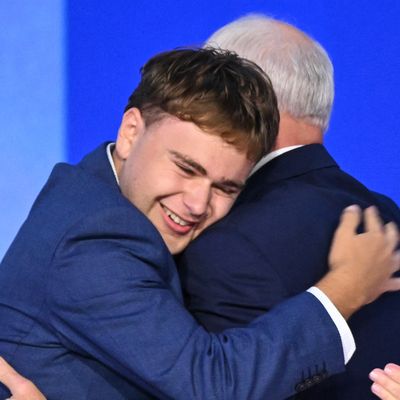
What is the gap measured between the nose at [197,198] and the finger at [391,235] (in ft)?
0.82

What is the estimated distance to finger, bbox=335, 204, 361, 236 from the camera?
1.33 metres

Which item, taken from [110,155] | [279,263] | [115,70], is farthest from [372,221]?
[115,70]

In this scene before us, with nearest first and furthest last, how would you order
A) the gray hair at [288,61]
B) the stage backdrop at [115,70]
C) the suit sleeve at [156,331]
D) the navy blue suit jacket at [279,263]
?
the suit sleeve at [156,331]
the navy blue suit jacket at [279,263]
the gray hair at [288,61]
the stage backdrop at [115,70]

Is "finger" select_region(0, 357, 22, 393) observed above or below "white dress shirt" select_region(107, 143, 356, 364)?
below

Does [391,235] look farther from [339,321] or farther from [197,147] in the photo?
[197,147]

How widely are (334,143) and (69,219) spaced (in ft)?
4.95

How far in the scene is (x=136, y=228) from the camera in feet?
4.12

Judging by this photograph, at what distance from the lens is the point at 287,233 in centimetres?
134

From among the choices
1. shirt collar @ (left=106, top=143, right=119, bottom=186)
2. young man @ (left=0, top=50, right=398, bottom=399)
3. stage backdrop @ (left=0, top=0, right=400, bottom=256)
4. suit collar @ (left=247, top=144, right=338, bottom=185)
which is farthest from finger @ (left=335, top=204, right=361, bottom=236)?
stage backdrop @ (left=0, top=0, right=400, bottom=256)

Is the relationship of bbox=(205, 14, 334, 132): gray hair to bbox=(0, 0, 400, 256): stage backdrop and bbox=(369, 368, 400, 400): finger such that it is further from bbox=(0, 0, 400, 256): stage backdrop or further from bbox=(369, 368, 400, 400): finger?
bbox=(0, 0, 400, 256): stage backdrop

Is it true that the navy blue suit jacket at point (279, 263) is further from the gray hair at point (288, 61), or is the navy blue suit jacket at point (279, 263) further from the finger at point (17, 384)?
the finger at point (17, 384)

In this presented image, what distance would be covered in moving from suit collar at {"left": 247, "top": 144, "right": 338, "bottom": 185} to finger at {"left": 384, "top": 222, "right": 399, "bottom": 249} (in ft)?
0.48

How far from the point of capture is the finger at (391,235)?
1.36m

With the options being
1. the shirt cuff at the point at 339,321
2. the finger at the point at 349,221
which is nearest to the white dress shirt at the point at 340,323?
the shirt cuff at the point at 339,321
